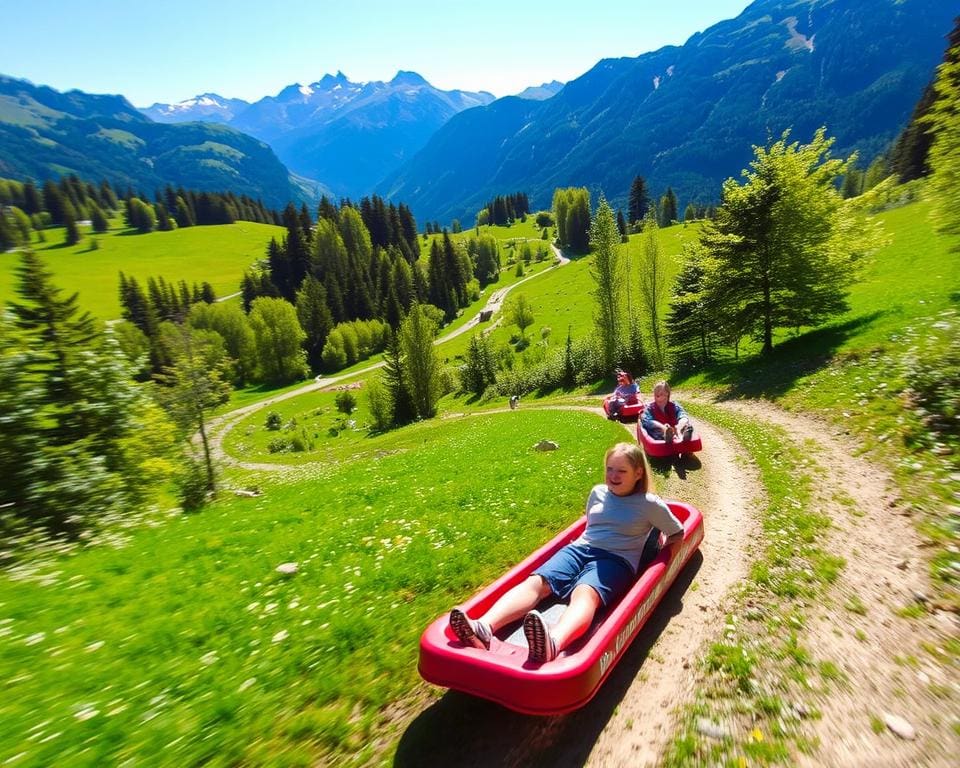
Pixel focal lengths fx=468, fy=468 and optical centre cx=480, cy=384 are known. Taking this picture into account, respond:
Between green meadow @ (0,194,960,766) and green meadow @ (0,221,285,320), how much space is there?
162326 millimetres

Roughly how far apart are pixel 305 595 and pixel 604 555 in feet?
17.2

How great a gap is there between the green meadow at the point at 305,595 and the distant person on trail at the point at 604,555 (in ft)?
5.13

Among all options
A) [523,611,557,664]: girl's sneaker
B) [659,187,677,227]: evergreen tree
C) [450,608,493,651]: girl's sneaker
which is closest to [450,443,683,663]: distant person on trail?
[450,608,493,651]: girl's sneaker

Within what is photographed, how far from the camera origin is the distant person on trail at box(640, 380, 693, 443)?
1600 centimetres

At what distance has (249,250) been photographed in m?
195

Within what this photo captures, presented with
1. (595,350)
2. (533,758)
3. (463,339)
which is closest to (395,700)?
(533,758)

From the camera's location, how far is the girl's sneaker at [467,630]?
19.2 ft

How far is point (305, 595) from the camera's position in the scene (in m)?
8.27

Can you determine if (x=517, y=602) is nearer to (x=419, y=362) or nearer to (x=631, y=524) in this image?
(x=631, y=524)

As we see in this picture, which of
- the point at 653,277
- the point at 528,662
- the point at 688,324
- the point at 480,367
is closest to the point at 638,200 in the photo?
the point at 480,367

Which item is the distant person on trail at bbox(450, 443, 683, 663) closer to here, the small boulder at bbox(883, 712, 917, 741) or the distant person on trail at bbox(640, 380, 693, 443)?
the small boulder at bbox(883, 712, 917, 741)

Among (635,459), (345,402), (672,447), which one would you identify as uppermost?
(635,459)

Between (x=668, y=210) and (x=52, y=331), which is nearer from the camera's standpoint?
(x=52, y=331)

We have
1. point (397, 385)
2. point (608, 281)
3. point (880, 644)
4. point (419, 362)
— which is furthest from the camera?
point (397, 385)
